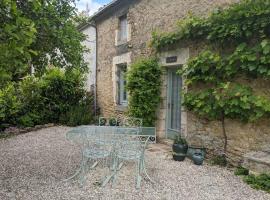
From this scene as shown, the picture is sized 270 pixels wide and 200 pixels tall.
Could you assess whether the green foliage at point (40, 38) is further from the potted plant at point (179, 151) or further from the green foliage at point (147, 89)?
the potted plant at point (179, 151)

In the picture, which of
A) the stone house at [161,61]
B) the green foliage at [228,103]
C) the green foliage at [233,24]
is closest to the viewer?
the green foliage at [233,24]

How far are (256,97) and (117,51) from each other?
20.0 feet

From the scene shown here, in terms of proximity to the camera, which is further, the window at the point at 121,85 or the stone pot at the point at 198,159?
the window at the point at 121,85

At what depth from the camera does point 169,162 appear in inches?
234

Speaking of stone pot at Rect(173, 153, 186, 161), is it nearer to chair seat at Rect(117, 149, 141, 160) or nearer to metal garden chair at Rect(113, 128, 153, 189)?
metal garden chair at Rect(113, 128, 153, 189)

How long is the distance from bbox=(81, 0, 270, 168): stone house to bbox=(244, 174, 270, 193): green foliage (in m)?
0.68

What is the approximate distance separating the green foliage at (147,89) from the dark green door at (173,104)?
0.30 meters

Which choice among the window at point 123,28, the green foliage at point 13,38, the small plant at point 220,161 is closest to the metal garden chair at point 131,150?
the small plant at point 220,161

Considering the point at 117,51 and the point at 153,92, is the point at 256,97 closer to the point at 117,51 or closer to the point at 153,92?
the point at 153,92

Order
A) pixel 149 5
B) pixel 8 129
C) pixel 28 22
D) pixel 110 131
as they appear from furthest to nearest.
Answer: pixel 8 129, pixel 149 5, pixel 110 131, pixel 28 22

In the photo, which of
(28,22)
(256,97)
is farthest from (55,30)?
(256,97)

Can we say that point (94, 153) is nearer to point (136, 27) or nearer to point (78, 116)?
point (136, 27)

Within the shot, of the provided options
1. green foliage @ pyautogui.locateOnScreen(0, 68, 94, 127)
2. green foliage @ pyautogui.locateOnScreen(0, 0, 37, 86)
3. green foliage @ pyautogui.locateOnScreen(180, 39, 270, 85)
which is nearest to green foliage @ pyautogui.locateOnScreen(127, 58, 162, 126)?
green foliage @ pyautogui.locateOnScreen(180, 39, 270, 85)

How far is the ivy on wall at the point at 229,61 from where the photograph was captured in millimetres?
4918
